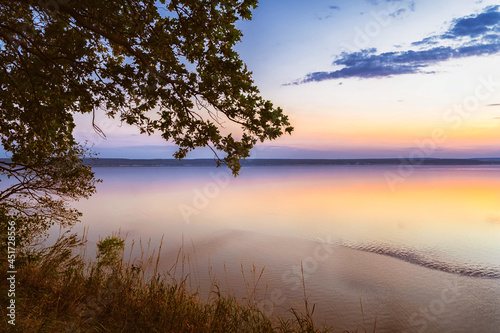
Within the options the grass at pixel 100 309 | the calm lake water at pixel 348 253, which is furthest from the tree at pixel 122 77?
the calm lake water at pixel 348 253

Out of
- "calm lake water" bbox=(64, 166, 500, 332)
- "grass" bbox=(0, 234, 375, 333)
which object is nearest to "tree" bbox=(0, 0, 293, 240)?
"grass" bbox=(0, 234, 375, 333)

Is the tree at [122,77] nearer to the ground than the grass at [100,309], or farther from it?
farther from it

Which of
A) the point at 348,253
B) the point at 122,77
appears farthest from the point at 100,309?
the point at 348,253

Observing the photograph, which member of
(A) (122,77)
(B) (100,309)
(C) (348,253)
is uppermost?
(A) (122,77)

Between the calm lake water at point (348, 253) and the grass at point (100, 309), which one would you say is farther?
the calm lake water at point (348, 253)

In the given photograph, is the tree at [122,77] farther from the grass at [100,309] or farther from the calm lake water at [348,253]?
the calm lake water at [348,253]

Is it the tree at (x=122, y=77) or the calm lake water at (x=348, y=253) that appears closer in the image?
the tree at (x=122, y=77)

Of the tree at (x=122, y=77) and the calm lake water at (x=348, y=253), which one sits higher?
the tree at (x=122, y=77)

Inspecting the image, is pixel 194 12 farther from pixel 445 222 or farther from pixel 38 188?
pixel 445 222

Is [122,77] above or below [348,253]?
above

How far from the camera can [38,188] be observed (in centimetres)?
785

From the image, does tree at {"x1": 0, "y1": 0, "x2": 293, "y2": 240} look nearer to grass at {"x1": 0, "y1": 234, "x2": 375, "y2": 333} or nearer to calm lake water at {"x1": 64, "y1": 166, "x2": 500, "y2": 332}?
grass at {"x1": 0, "y1": 234, "x2": 375, "y2": 333}

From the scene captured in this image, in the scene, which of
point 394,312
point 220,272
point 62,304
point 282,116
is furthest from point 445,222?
point 62,304

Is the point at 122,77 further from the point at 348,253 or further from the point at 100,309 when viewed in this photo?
the point at 348,253
